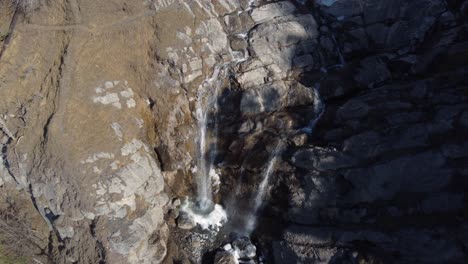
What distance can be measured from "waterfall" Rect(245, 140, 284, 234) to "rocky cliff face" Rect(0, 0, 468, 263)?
0.63 ft

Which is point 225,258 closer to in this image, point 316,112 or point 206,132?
point 206,132

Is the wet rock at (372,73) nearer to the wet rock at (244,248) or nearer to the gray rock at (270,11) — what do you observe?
the gray rock at (270,11)

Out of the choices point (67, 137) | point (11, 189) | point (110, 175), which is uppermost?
point (67, 137)

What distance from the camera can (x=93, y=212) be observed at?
487 inches

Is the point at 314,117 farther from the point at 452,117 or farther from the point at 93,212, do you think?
the point at 93,212

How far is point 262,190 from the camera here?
13789 mm

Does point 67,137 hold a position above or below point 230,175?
above

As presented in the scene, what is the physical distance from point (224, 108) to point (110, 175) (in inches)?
200

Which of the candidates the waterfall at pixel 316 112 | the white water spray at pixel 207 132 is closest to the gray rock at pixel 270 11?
the white water spray at pixel 207 132

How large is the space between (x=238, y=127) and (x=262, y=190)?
2.57 m

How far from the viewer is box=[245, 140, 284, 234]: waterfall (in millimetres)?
13625

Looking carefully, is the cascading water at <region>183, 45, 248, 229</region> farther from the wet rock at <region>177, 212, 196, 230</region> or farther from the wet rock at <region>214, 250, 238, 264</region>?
the wet rock at <region>214, 250, 238, 264</region>

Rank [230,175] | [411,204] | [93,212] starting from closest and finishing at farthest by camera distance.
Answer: [411,204] → [93,212] → [230,175]

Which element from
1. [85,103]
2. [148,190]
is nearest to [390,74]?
[148,190]
